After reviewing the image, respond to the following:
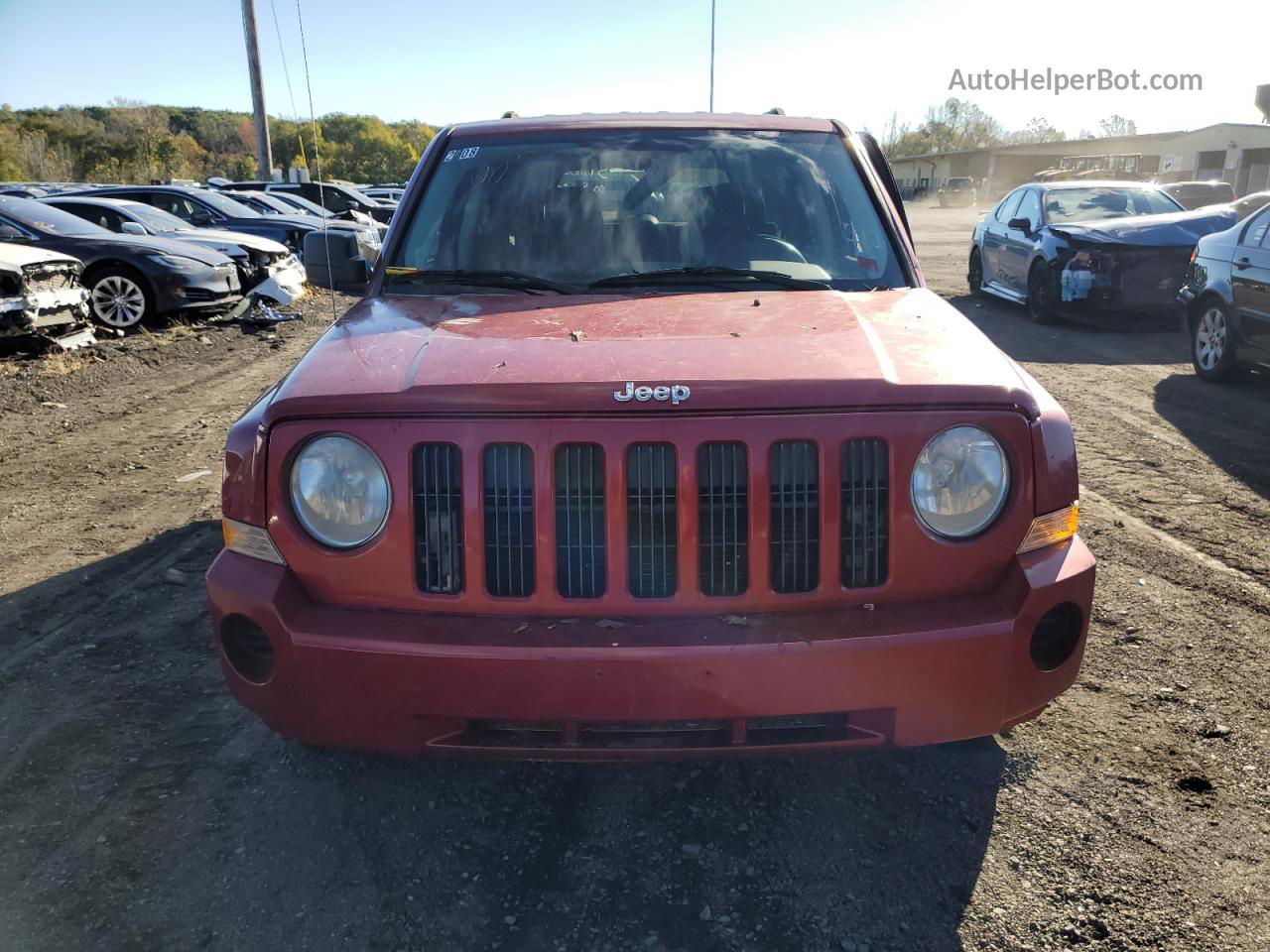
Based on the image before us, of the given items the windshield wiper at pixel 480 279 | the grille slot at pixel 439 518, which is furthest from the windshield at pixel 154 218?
the grille slot at pixel 439 518

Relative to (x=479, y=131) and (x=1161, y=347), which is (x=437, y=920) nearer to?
(x=479, y=131)

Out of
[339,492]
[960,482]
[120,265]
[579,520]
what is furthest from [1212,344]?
[120,265]

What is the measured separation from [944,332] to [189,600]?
10.6 feet

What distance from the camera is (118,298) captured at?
36.0 feet

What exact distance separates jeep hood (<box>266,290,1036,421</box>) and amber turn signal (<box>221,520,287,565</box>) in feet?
0.94

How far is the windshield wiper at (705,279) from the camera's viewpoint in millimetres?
3201

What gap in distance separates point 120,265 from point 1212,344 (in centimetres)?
1095

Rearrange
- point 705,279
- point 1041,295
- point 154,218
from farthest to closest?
point 154,218 → point 1041,295 → point 705,279

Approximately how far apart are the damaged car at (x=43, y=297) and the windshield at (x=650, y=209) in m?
7.23

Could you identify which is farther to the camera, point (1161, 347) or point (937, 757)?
point (1161, 347)

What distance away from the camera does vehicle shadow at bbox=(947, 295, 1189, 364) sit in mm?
9531

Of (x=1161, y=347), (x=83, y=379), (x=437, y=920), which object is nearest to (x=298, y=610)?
(x=437, y=920)

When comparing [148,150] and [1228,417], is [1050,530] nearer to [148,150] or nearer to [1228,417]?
[1228,417]

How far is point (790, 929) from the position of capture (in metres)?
2.29
